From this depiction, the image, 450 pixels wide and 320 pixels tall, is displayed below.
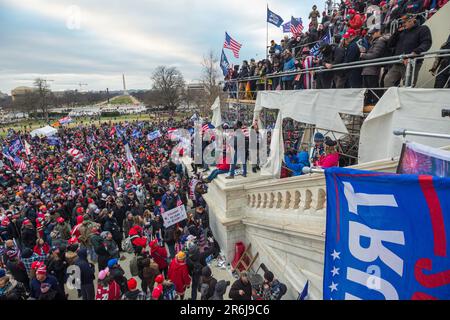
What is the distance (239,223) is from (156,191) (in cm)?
523

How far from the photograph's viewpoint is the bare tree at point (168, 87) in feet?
256

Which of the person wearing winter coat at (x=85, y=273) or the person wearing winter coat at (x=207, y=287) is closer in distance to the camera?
the person wearing winter coat at (x=207, y=287)

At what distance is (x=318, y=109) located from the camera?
7.91m

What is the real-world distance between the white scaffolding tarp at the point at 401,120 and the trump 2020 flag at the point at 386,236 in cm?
342

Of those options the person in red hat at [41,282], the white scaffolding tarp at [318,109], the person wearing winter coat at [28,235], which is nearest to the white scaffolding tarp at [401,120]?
the white scaffolding tarp at [318,109]

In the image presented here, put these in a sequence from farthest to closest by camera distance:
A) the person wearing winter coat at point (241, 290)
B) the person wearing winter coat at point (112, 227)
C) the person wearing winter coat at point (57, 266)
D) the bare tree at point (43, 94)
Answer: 1. the bare tree at point (43, 94)
2. the person wearing winter coat at point (112, 227)
3. the person wearing winter coat at point (57, 266)
4. the person wearing winter coat at point (241, 290)

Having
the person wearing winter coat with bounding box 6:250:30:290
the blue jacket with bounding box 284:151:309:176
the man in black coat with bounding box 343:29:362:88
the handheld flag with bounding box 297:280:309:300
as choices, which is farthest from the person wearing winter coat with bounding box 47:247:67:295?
the man in black coat with bounding box 343:29:362:88

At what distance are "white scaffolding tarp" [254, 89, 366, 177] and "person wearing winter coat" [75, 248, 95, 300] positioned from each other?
5.09m

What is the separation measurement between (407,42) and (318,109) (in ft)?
8.44

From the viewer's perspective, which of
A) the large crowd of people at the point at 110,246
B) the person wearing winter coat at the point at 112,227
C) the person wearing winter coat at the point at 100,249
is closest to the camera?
the large crowd of people at the point at 110,246

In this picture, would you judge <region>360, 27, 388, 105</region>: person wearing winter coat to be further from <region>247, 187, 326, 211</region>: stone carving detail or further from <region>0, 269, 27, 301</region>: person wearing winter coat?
<region>0, 269, 27, 301</region>: person wearing winter coat

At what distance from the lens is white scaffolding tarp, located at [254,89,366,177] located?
679 cm

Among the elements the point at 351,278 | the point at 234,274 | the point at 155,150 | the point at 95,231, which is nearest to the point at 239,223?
the point at 234,274

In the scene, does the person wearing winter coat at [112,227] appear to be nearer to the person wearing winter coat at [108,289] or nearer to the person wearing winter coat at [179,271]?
the person wearing winter coat at [108,289]
